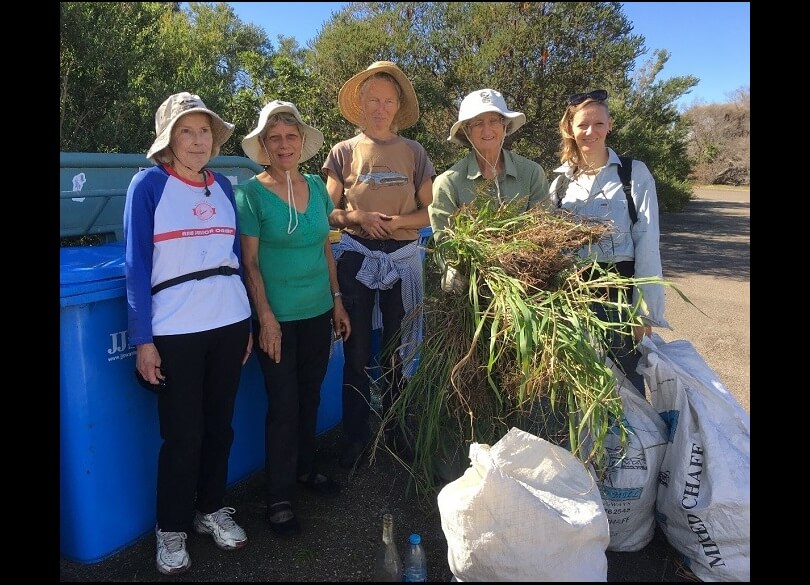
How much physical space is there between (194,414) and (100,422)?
36 centimetres

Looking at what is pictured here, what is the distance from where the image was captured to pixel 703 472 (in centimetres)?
241

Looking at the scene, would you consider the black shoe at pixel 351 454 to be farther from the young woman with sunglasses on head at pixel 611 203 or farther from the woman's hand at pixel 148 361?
the young woman with sunglasses on head at pixel 611 203

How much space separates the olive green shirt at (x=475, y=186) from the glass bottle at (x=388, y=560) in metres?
1.38

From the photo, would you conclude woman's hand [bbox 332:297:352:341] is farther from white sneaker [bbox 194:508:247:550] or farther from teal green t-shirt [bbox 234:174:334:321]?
white sneaker [bbox 194:508:247:550]

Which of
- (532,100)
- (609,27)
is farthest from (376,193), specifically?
(609,27)

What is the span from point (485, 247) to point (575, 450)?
885 mm

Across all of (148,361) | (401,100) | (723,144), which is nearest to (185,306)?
(148,361)

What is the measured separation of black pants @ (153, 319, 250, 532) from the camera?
232cm

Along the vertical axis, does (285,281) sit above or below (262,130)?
below

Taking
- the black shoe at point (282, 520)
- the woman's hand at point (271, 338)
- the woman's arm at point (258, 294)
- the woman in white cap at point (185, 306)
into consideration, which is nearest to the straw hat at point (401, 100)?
the woman in white cap at point (185, 306)

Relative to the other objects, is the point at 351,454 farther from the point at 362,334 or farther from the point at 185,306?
the point at 185,306

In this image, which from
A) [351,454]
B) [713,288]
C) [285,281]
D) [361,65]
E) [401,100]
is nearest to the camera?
[285,281]

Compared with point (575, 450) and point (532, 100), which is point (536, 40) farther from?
point (575, 450)
